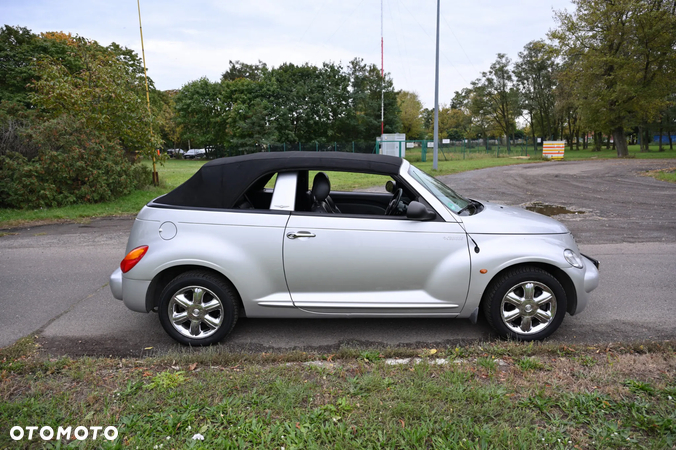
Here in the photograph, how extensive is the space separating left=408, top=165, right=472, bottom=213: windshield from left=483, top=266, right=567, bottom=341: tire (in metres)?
0.80

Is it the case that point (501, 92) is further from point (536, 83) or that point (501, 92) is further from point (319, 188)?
point (319, 188)

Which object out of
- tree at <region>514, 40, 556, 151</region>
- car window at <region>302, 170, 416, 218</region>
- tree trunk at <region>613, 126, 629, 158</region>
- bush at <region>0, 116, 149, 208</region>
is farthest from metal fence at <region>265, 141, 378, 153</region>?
car window at <region>302, 170, 416, 218</region>

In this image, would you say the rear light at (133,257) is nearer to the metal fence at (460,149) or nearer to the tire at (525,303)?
the tire at (525,303)

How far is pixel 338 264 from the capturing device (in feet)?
13.2

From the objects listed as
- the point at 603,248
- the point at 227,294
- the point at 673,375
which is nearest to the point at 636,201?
the point at 603,248

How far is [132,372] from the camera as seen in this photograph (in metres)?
3.51

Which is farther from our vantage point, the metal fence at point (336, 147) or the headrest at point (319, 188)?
the metal fence at point (336, 147)

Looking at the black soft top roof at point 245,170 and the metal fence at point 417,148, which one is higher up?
the metal fence at point 417,148

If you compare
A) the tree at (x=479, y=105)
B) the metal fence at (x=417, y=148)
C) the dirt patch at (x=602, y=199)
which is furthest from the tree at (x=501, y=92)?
the dirt patch at (x=602, y=199)

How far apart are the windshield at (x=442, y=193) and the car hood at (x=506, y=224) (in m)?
0.21

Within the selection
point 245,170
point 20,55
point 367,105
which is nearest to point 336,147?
point 367,105

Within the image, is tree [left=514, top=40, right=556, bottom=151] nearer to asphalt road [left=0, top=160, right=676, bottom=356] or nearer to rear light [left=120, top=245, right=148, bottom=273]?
asphalt road [left=0, top=160, right=676, bottom=356]

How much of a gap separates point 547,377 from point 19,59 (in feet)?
163

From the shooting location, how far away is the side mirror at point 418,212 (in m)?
3.94
